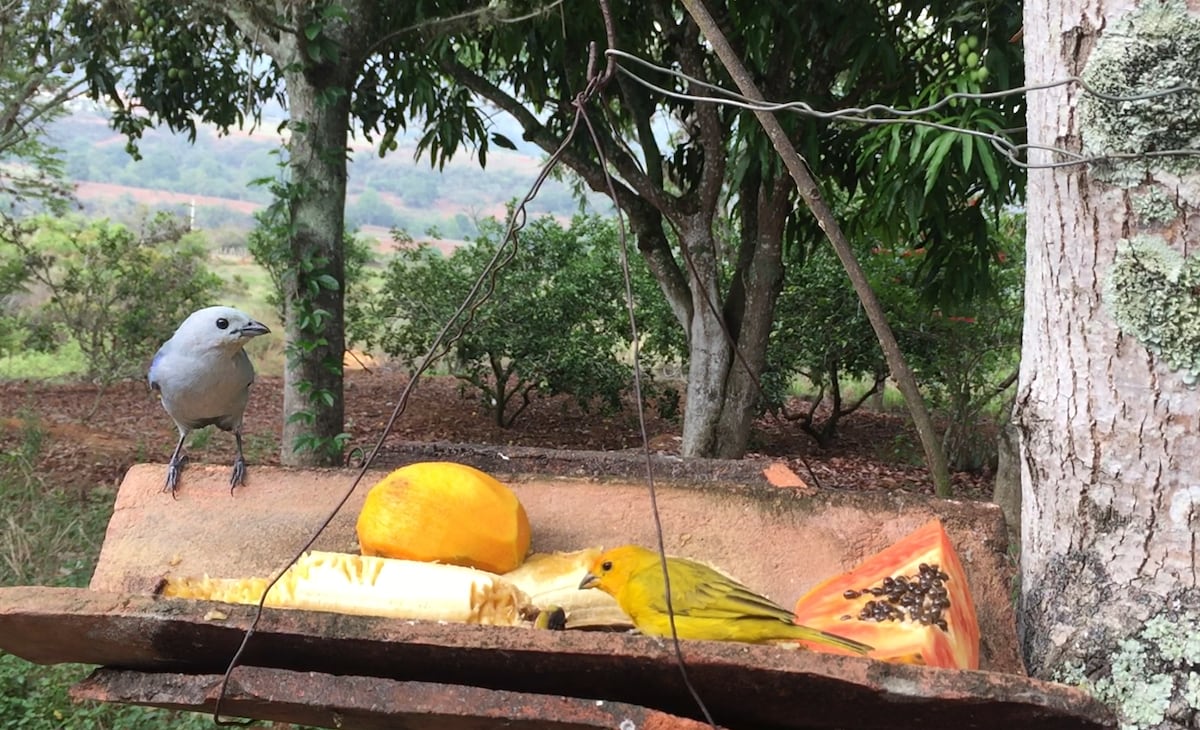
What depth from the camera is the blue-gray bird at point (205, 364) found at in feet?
8.98

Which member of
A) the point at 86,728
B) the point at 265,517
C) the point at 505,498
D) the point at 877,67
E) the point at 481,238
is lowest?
the point at 86,728

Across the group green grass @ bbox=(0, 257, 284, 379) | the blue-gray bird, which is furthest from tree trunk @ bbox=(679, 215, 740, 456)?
green grass @ bbox=(0, 257, 284, 379)

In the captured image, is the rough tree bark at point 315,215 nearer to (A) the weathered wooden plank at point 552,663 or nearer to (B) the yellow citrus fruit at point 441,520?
(B) the yellow citrus fruit at point 441,520

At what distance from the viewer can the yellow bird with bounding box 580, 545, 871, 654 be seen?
1583 mm

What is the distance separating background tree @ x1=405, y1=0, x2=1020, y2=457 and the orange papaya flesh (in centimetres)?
260

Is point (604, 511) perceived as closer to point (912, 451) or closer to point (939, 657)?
point (939, 657)

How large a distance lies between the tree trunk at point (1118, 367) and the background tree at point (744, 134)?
243 cm

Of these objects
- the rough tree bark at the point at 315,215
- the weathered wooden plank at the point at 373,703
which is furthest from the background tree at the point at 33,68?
the weathered wooden plank at the point at 373,703

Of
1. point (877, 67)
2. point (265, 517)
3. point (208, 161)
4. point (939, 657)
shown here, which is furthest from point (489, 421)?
point (208, 161)

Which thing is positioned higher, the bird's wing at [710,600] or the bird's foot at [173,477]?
the bird's wing at [710,600]

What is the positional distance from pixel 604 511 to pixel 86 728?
2.60 m

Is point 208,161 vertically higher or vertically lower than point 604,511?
higher

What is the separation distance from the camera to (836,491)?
2.25 metres

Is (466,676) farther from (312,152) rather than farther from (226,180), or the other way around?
(226,180)
